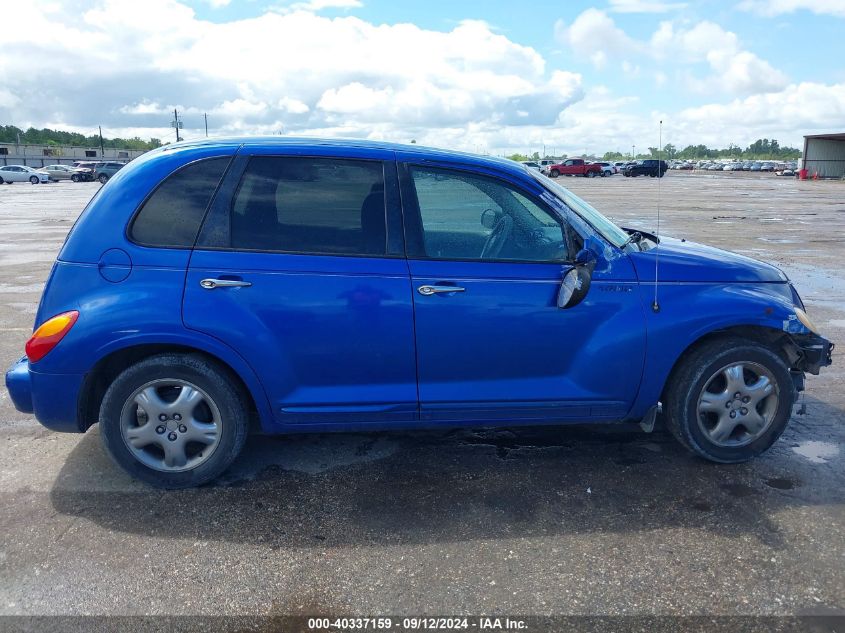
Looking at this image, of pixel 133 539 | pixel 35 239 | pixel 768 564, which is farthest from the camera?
pixel 35 239

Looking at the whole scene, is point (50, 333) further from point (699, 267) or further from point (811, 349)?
point (811, 349)

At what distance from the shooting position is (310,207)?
3883 mm

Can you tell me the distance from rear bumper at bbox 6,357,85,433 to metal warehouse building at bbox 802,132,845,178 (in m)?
73.5

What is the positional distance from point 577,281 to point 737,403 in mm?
1264

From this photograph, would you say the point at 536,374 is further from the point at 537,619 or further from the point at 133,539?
the point at 133,539

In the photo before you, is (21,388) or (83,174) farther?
(83,174)

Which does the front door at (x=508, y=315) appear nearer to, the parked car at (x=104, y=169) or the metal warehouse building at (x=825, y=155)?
the parked car at (x=104, y=169)

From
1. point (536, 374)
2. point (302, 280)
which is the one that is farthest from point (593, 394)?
point (302, 280)

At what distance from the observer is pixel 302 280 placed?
3729 mm

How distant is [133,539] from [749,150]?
626 ft

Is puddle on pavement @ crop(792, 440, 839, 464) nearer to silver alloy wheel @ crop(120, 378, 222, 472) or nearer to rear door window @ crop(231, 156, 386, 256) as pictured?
rear door window @ crop(231, 156, 386, 256)

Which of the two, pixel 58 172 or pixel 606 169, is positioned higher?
pixel 606 169

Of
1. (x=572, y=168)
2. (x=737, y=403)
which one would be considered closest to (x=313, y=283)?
(x=737, y=403)

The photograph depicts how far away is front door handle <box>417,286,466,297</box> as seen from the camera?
3771 millimetres
